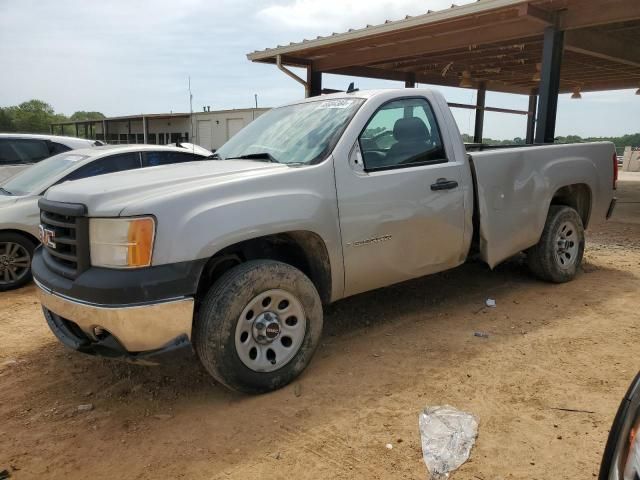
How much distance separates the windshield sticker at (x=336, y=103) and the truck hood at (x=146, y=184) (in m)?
0.80

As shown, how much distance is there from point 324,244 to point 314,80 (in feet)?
32.8

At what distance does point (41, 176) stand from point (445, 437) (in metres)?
5.61

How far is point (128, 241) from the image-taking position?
269cm

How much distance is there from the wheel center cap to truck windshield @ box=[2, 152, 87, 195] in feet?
13.2

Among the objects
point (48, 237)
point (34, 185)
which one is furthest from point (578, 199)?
point (34, 185)

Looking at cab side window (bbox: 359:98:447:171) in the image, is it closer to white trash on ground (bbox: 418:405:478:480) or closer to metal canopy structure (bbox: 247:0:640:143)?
white trash on ground (bbox: 418:405:478:480)

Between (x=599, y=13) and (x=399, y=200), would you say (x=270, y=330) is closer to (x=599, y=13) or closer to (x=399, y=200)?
(x=399, y=200)

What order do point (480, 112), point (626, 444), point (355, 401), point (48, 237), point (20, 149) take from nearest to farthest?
1. point (626, 444)
2. point (355, 401)
3. point (48, 237)
4. point (20, 149)
5. point (480, 112)

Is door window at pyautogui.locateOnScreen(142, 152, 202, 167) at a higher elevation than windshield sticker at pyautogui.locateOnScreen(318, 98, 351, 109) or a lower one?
lower

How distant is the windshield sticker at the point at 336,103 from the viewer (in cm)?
385

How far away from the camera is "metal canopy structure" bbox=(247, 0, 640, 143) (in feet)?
25.9

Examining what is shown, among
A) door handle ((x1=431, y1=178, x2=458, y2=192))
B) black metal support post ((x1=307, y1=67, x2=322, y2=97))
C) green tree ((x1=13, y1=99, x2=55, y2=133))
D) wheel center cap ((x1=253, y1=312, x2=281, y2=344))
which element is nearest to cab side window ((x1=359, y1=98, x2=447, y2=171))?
door handle ((x1=431, y1=178, x2=458, y2=192))

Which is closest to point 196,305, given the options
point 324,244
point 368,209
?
point 324,244

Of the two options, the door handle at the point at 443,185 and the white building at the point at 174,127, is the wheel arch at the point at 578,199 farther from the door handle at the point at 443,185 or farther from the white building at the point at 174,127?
the white building at the point at 174,127
